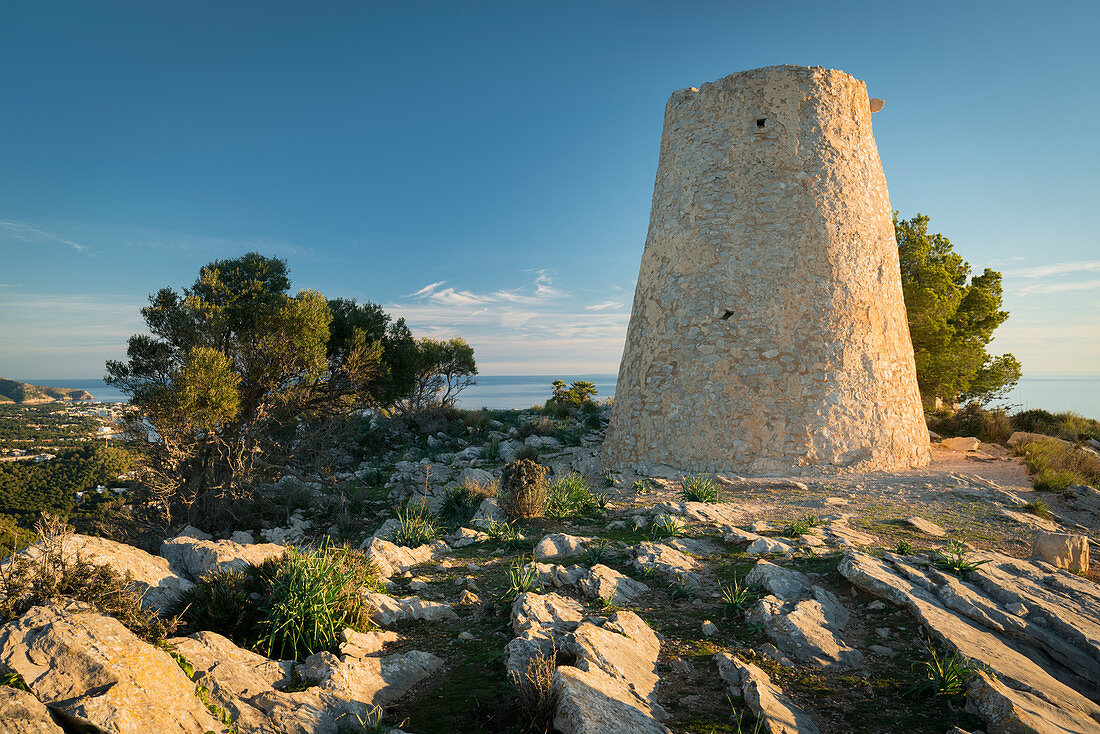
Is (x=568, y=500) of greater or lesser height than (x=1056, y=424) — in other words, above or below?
below

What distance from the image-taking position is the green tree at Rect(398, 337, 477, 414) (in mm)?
23184

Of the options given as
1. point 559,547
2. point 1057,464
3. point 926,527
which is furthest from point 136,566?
point 1057,464

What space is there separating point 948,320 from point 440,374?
68.7ft

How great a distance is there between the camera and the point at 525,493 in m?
8.07

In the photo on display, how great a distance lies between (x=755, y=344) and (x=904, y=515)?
3.76 meters

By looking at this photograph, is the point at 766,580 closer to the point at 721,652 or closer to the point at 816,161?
the point at 721,652

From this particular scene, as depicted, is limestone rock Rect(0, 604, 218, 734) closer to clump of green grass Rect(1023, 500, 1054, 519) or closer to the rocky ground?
the rocky ground

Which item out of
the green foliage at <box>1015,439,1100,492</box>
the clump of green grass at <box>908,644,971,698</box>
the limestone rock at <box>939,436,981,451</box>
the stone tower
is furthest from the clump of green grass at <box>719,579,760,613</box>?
the limestone rock at <box>939,436,981,451</box>

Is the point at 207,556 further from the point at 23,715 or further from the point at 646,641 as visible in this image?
the point at 646,641

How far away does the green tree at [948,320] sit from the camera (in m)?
16.6

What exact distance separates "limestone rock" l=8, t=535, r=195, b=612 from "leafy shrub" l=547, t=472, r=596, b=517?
506cm

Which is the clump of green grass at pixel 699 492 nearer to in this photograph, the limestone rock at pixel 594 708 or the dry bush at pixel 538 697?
the limestone rock at pixel 594 708

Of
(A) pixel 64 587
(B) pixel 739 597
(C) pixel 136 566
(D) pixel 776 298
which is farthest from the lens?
(D) pixel 776 298

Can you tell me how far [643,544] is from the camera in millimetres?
5922
